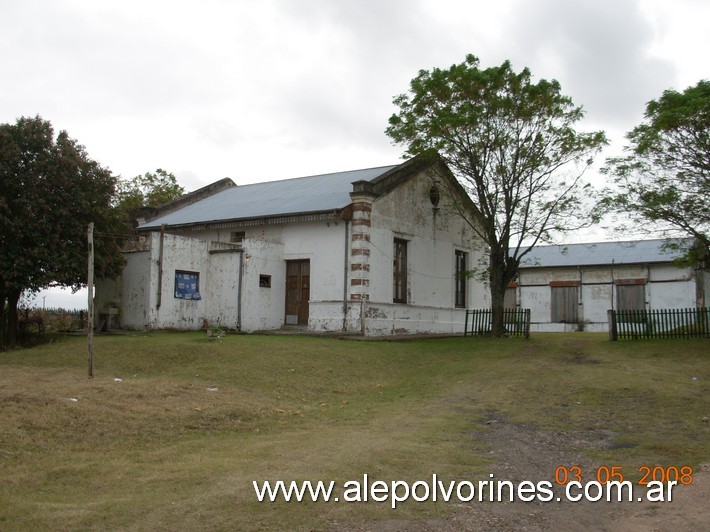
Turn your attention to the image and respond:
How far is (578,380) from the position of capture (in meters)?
14.8

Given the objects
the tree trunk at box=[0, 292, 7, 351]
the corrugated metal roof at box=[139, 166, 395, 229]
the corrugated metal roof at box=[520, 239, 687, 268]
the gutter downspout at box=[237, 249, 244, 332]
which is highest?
the corrugated metal roof at box=[139, 166, 395, 229]

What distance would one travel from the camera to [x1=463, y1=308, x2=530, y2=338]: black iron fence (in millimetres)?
24375

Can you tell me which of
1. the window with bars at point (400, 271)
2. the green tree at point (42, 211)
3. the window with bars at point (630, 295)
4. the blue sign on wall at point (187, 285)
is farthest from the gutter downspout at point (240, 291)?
the window with bars at point (630, 295)

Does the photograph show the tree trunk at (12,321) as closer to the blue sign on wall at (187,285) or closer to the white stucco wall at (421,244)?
the blue sign on wall at (187,285)

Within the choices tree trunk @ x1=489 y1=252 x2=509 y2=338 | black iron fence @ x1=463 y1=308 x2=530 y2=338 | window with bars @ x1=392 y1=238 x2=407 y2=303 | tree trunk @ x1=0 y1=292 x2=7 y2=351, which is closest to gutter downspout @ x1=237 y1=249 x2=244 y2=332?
window with bars @ x1=392 y1=238 x2=407 y2=303

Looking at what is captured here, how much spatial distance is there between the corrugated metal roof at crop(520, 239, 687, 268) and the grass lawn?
1543cm

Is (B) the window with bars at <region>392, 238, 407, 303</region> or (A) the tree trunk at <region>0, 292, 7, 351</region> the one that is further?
(B) the window with bars at <region>392, 238, 407, 303</region>

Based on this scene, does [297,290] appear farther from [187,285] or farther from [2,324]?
[2,324]

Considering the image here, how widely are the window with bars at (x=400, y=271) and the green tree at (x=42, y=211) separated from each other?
9.83 m

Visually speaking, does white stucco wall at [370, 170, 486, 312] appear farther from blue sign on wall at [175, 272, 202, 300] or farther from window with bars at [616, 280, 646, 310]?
window with bars at [616, 280, 646, 310]

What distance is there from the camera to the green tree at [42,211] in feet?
63.6

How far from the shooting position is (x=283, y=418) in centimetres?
1134

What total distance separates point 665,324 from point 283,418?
15.3 m

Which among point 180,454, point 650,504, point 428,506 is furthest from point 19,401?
point 650,504
